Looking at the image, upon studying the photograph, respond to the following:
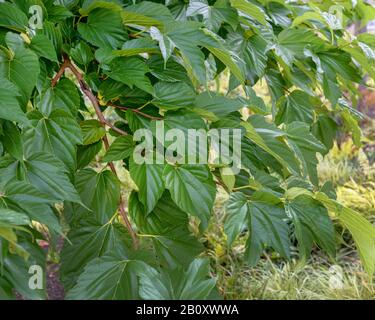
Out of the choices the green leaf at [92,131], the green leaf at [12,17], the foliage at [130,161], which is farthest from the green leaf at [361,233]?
the green leaf at [12,17]

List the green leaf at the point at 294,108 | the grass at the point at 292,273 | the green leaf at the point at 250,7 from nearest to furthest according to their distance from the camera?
1. the green leaf at the point at 250,7
2. the green leaf at the point at 294,108
3. the grass at the point at 292,273

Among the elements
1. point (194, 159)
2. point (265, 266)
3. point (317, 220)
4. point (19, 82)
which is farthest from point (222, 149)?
point (265, 266)

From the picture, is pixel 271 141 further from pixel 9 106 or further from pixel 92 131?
pixel 9 106

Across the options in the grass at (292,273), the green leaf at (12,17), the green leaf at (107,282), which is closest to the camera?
the green leaf at (107,282)

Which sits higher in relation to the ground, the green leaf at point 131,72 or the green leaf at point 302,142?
the green leaf at point 131,72

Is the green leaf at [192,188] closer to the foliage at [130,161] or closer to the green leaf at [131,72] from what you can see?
the foliage at [130,161]

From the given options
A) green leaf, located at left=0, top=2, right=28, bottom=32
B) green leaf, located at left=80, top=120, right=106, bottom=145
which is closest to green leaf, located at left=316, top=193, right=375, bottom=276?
green leaf, located at left=80, top=120, right=106, bottom=145

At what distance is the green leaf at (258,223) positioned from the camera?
2.53ft

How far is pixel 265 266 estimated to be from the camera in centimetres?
263

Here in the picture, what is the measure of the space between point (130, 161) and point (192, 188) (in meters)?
0.10

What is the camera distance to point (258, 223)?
78cm

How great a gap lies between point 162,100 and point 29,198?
261 mm
